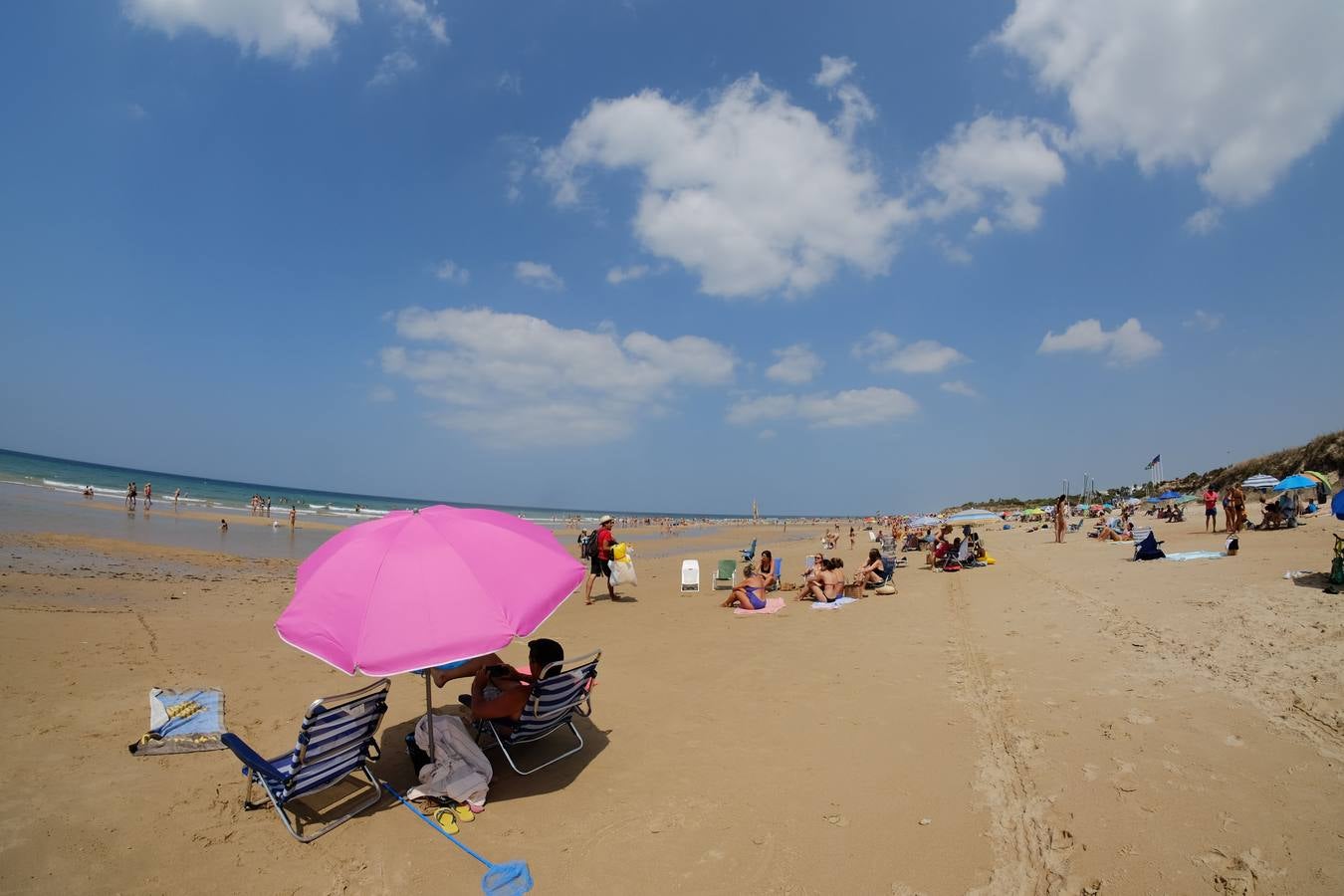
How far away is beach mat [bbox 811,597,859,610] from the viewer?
11.7 m

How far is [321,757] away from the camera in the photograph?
153 inches

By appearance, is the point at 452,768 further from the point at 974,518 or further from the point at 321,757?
the point at 974,518

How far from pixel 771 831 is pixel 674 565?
18.4 metres

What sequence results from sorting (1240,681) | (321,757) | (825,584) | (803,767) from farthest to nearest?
(825,584) < (1240,681) < (803,767) < (321,757)

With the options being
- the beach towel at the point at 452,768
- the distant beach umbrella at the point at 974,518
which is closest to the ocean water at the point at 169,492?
the distant beach umbrella at the point at 974,518

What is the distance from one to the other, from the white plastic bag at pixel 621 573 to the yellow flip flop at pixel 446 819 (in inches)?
354

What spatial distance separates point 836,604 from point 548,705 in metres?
8.36

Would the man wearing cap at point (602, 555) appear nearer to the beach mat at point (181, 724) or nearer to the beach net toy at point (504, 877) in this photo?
the beach mat at point (181, 724)

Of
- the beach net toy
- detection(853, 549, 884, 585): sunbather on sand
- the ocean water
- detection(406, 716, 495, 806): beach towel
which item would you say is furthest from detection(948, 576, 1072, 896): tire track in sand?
the ocean water

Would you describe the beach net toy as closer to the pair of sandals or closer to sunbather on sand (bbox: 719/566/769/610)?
the pair of sandals

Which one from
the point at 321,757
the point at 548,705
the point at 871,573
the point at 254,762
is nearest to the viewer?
the point at 254,762

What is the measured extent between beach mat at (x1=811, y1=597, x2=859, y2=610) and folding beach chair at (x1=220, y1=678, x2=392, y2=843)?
8.88 m

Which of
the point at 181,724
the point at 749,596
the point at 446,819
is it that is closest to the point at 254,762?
the point at 446,819

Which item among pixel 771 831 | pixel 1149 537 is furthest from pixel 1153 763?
pixel 1149 537
